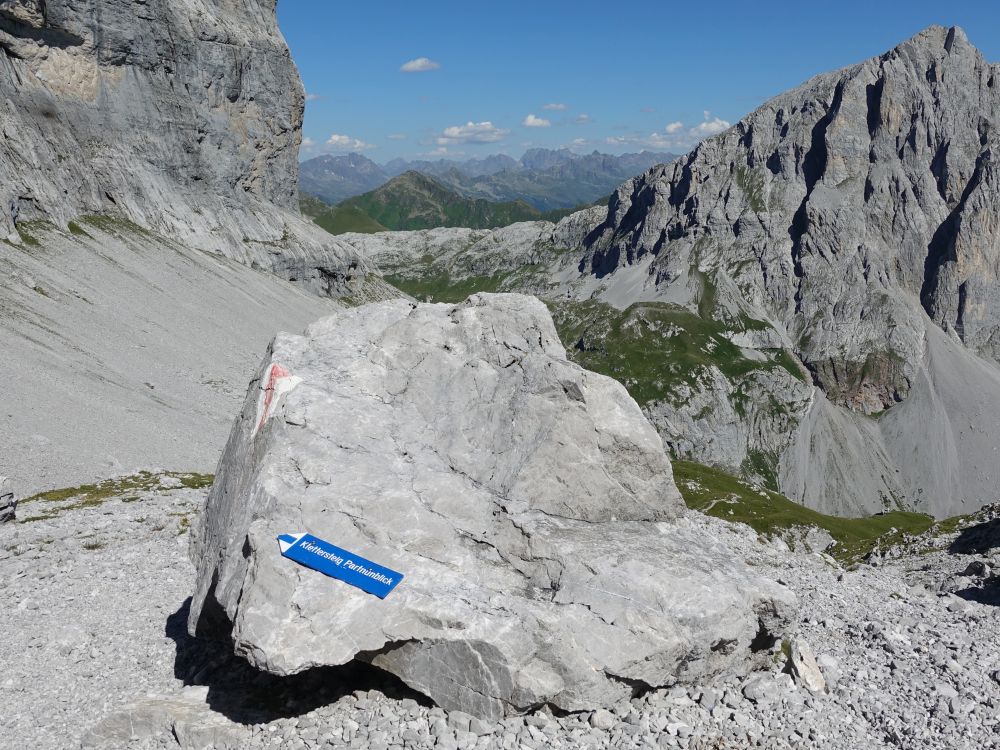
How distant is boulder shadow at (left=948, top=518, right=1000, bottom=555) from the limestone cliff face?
350 ft

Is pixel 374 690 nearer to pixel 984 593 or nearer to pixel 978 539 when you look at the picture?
pixel 984 593

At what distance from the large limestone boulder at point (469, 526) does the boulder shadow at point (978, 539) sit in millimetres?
30139

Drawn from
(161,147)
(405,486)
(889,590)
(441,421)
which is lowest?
(889,590)

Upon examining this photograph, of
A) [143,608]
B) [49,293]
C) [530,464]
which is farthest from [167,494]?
[49,293]

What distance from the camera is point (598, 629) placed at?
50.3ft

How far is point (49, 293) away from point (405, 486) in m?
79.6

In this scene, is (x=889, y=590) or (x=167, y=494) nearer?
(x=889, y=590)

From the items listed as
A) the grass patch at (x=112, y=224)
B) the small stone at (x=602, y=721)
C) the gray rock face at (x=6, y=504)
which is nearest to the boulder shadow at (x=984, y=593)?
the small stone at (x=602, y=721)

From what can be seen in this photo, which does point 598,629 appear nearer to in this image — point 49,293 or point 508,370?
point 508,370

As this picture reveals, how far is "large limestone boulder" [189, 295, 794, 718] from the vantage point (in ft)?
47.4

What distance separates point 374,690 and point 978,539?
4198 cm

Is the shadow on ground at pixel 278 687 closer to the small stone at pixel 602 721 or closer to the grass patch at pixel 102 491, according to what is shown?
the small stone at pixel 602 721

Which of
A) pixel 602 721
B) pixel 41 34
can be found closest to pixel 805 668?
pixel 602 721

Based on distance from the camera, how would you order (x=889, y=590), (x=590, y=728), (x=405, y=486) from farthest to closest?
(x=889, y=590)
(x=405, y=486)
(x=590, y=728)
